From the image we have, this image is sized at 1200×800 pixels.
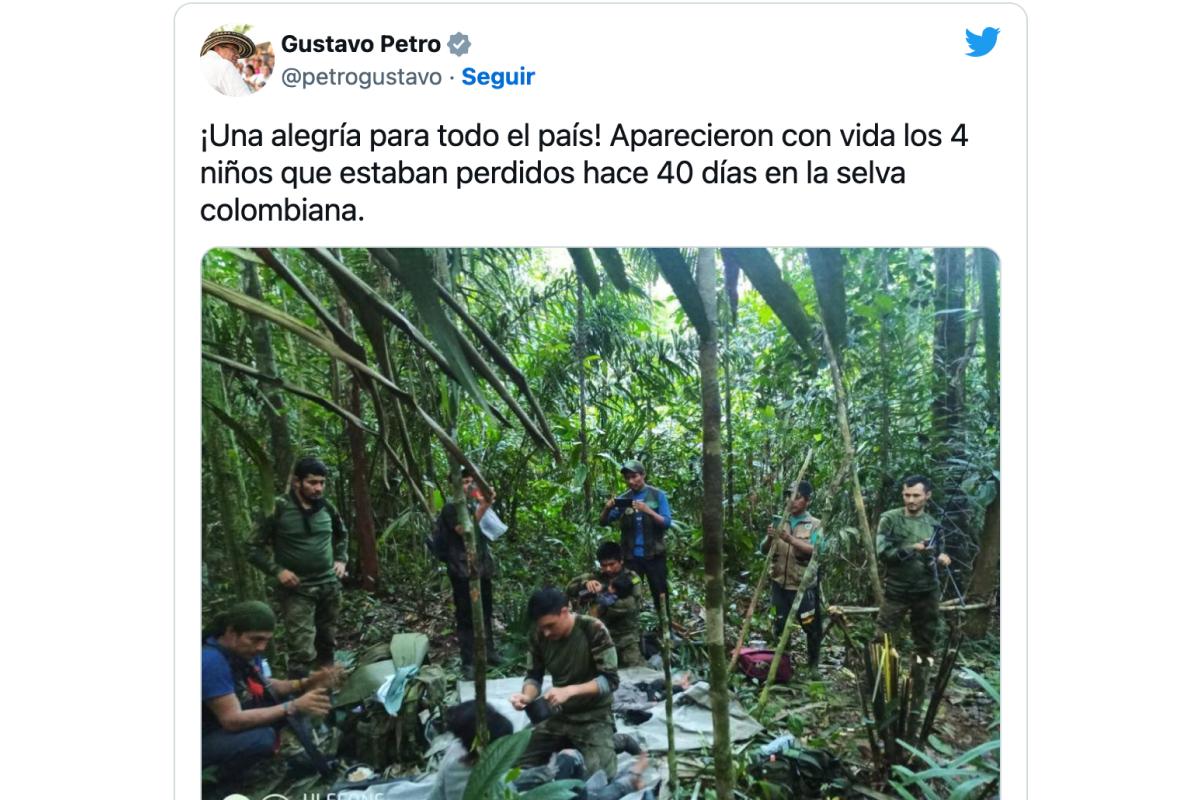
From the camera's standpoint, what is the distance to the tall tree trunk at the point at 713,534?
2.24m

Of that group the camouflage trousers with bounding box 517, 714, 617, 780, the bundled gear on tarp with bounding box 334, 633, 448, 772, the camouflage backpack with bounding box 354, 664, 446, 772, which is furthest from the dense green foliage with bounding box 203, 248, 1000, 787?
the camouflage trousers with bounding box 517, 714, 617, 780

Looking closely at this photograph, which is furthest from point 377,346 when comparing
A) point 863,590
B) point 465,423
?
point 863,590

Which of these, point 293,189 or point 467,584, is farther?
point 467,584

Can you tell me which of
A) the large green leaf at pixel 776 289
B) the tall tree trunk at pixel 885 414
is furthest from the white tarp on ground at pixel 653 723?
the large green leaf at pixel 776 289

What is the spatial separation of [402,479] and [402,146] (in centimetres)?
106

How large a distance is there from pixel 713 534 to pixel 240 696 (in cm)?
147

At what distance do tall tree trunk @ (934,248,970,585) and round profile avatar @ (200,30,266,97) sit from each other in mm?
2030

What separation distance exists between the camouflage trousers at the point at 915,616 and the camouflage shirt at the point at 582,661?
922 mm

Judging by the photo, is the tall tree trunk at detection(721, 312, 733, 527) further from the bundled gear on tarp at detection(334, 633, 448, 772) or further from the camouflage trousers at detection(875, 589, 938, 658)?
the bundled gear on tarp at detection(334, 633, 448, 772)

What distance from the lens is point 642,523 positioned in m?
2.56

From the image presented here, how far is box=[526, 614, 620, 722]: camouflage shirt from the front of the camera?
8.14ft

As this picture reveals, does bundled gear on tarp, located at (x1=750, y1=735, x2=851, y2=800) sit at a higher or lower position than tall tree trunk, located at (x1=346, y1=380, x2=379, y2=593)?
lower

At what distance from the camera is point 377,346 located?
62.8 inches
